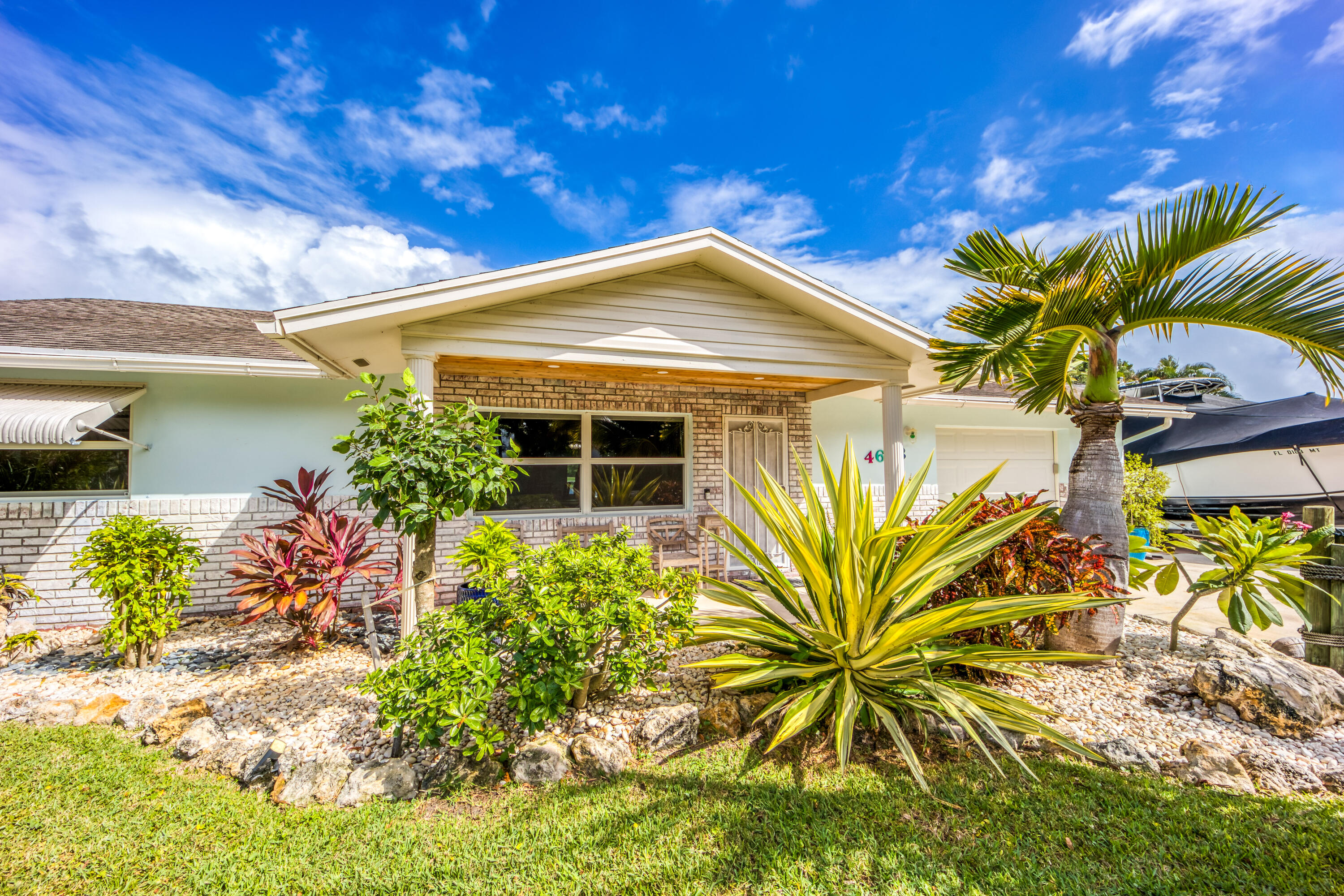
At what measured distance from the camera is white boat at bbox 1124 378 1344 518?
12.4 m

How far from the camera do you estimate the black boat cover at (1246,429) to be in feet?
40.7

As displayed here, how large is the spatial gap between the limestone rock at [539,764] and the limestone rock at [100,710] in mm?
3028

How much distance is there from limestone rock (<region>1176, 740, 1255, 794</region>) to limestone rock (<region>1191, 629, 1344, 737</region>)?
663 mm

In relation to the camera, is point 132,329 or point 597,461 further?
point 597,461

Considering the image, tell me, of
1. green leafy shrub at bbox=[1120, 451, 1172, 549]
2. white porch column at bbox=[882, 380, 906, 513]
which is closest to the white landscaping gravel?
white porch column at bbox=[882, 380, 906, 513]

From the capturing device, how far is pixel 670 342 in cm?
550

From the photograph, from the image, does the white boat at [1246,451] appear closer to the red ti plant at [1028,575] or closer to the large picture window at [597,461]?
the red ti plant at [1028,575]

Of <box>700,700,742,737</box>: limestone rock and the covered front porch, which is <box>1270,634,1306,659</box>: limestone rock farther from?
<box>700,700,742,737</box>: limestone rock

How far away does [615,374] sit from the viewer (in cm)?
699

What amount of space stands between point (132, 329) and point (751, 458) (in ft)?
27.7

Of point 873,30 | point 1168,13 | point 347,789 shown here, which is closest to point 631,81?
point 873,30

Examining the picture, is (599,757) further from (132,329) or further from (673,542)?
(132,329)

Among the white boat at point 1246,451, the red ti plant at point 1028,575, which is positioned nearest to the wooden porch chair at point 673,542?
the red ti plant at point 1028,575

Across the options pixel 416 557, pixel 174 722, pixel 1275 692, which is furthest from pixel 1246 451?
pixel 174 722
